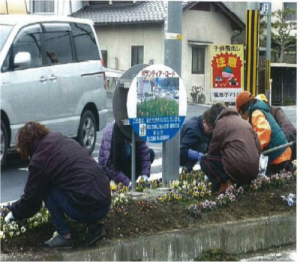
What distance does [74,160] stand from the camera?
5.46 meters

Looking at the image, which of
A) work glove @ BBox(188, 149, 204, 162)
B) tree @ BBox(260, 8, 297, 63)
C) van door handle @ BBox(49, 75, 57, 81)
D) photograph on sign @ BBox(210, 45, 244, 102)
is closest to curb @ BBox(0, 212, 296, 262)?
work glove @ BBox(188, 149, 204, 162)

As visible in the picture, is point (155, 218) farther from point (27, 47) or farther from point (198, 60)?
point (198, 60)

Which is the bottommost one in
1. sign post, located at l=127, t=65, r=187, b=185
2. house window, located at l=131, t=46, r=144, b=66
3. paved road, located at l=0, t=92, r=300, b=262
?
paved road, located at l=0, t=92, r=300, b=262

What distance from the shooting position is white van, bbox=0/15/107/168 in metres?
10.3

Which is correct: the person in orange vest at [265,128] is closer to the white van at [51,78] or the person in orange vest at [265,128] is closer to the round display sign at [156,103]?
the round display sign at [156,103]

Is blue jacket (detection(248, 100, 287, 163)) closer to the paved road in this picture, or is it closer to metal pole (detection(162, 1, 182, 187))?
metal pole (detection(162, 1, 182, 187))

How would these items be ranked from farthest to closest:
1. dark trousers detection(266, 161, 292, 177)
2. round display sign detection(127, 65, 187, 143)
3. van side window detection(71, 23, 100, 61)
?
van side window detection(71, 23, 100, 61), dark trousers detection(266, 161, 292, 177), round display sign detection(127, 65, 187, 143)

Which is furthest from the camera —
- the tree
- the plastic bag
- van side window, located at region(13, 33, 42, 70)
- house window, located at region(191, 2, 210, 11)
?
house window, located at region(191, 2, 210, 11)

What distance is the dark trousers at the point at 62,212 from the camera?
5.45m

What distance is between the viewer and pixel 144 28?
99.5 feet

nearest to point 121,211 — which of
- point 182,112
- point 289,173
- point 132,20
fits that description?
point 182,112

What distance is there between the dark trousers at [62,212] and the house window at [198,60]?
94.2 feet

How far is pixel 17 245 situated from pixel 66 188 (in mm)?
529

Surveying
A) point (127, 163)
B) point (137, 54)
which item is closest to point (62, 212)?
point (127, 163)
